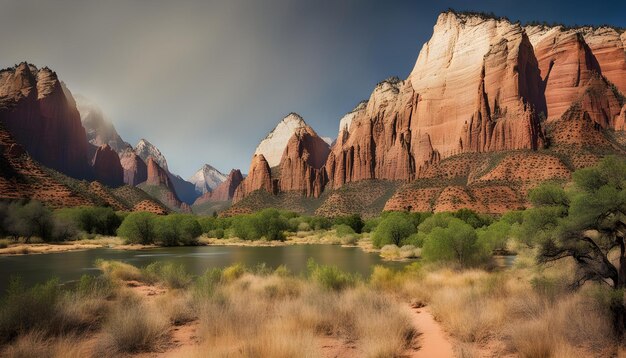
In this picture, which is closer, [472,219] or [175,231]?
[472,219]

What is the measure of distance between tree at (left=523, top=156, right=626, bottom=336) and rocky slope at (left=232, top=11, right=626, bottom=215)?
71087mm

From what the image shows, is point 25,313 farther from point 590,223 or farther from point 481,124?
point 481,124

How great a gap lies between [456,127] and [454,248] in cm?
12041

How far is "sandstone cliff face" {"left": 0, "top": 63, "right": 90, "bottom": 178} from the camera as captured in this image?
159 meters

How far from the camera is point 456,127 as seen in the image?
138375 millimetres

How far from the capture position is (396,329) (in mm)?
9789

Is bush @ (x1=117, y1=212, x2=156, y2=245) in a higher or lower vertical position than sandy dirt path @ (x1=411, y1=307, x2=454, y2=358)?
higher

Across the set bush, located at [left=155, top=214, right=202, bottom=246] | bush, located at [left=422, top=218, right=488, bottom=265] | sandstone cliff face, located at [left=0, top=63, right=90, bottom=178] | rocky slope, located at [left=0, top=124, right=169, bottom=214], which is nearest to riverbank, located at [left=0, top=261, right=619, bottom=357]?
bush, located at [left=422, top=218, right=488, bottom=265]

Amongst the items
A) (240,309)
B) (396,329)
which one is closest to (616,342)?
(396,329)

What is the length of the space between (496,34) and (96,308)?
501 feet

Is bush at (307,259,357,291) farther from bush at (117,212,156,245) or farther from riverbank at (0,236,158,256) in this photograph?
bush at (117,212,156,245)

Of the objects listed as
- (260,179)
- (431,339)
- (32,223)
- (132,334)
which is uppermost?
(260,179)

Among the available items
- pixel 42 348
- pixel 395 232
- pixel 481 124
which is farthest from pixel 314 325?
pixel 481 124

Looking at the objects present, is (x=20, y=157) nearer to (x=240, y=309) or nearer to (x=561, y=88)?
(x=240, y=309)
